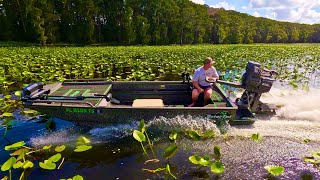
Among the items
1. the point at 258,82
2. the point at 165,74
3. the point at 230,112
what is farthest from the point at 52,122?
the point at 165,74

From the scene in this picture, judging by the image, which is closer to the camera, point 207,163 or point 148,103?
point 207,163

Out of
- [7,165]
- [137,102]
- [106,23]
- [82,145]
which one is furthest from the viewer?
[106,23]

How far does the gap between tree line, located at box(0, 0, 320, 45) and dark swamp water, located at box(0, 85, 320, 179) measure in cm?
3758

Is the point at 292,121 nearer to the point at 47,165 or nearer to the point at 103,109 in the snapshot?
the point at 103,109

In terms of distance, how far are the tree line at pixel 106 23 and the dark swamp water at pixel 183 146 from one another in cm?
3758

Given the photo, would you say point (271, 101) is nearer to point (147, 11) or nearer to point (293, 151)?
point (293, 151)

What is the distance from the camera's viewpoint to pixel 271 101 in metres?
9.44

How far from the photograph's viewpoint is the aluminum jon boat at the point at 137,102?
676 centimetres

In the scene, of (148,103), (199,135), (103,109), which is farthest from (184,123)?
(103,109)

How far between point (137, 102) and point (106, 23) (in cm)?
4931

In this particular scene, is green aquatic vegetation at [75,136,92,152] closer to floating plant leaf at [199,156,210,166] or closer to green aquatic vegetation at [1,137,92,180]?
green aquatic vegetation at [1,137,92,180]

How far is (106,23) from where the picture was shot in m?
54.2

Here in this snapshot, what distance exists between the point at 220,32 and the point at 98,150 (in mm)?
64322

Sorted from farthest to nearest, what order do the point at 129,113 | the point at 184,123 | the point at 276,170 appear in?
the point at 184,123 < the point at 129,113 < the point at 276,170
